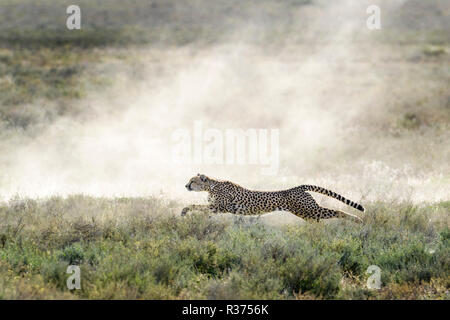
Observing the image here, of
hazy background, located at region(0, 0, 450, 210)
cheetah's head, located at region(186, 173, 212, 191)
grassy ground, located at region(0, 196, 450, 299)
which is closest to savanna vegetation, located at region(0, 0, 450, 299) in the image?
grassy ground, located at region(0, 196, 450, 299)

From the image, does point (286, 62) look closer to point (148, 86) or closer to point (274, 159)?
point (148, 86)

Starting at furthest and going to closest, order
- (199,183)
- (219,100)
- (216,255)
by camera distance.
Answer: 1. (219,100)
2. (199,183)
3. (216,255)

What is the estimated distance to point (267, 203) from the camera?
350 inches

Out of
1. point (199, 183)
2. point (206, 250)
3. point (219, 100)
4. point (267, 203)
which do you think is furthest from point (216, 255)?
point (219, 100)

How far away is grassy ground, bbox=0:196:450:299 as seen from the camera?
20.2 feet

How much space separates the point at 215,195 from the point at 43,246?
2.66m

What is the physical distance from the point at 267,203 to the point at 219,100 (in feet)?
50.5

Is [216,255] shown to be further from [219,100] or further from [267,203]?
[219,100]

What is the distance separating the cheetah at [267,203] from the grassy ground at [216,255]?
0.21 metres

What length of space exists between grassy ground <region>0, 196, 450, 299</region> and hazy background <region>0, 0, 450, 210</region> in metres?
2.49

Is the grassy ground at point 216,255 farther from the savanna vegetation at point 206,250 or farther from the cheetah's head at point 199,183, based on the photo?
the cheetah's head at point 199,183

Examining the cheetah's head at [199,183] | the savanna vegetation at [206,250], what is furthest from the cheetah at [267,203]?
the savanna vegetation at [206,250]

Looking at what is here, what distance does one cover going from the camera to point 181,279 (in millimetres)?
6438

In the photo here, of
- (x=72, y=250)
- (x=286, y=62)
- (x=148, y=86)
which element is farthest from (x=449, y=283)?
(x=286, y=62)
